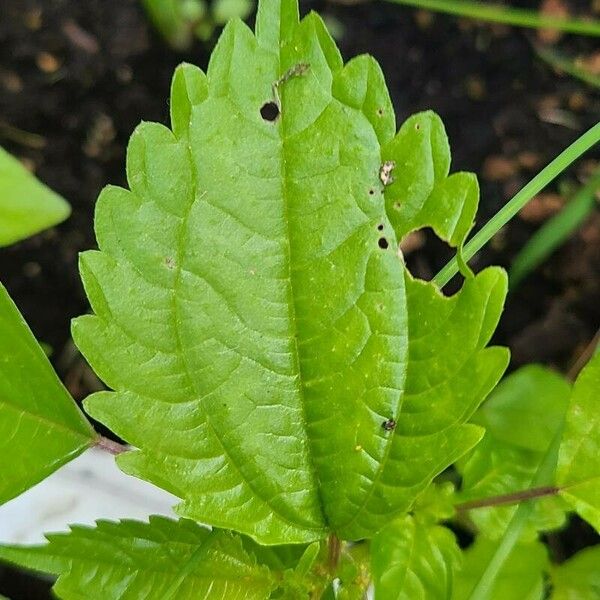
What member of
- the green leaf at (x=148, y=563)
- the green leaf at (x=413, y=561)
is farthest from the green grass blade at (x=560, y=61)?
the green leaf at (x=148, y=563)

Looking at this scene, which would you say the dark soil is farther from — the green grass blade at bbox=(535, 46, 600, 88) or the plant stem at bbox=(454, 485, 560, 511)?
the plant stem at bbox=(454, 485, 560, 511)

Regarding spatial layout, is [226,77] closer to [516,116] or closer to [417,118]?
[417,118]

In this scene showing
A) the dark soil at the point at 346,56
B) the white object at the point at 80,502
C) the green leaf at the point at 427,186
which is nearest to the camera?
the green leaf at the point at 427,186

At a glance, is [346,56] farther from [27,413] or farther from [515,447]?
[27,413]

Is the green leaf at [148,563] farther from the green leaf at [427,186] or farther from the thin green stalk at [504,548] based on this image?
the green leaf at [427,186]

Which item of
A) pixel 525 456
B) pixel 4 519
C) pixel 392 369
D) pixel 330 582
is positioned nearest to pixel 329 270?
pixel 392 369

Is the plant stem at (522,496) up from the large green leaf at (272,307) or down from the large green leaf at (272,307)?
down
